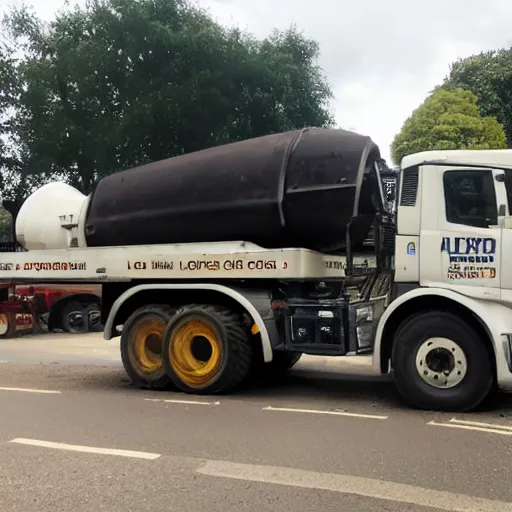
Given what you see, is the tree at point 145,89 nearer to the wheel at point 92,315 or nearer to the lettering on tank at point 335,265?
the wheel at point 92,315

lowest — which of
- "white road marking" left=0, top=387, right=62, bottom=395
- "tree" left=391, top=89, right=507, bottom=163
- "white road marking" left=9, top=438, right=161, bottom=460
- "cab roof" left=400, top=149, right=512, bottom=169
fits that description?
"white road marking" left=0, top=387, right=62, bottom=395

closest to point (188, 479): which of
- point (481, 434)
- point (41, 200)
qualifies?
point (481, 434)

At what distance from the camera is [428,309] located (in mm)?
6836

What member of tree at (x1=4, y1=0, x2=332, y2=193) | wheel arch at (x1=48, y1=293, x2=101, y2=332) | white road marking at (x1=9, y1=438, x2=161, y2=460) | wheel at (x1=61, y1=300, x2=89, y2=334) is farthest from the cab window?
tree at (x1=4, y1=0, x2=332, y2=193)

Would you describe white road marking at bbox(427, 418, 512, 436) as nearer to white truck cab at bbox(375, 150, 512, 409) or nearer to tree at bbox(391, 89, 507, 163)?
white truck cab at bbox(375, 150, 512, 409)

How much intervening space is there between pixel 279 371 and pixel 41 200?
4202 mm

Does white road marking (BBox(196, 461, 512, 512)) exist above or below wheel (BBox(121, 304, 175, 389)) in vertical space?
below

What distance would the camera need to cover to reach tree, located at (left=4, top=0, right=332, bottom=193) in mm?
19797

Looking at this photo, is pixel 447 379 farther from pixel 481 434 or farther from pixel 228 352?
pixel 228 352

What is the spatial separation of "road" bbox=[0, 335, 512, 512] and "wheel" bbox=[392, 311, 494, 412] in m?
0.18

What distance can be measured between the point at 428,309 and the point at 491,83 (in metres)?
20.4

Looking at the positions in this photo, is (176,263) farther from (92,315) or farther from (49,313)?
(49,313)

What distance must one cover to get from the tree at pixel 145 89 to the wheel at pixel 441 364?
14.5m

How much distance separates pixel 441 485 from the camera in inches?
173
